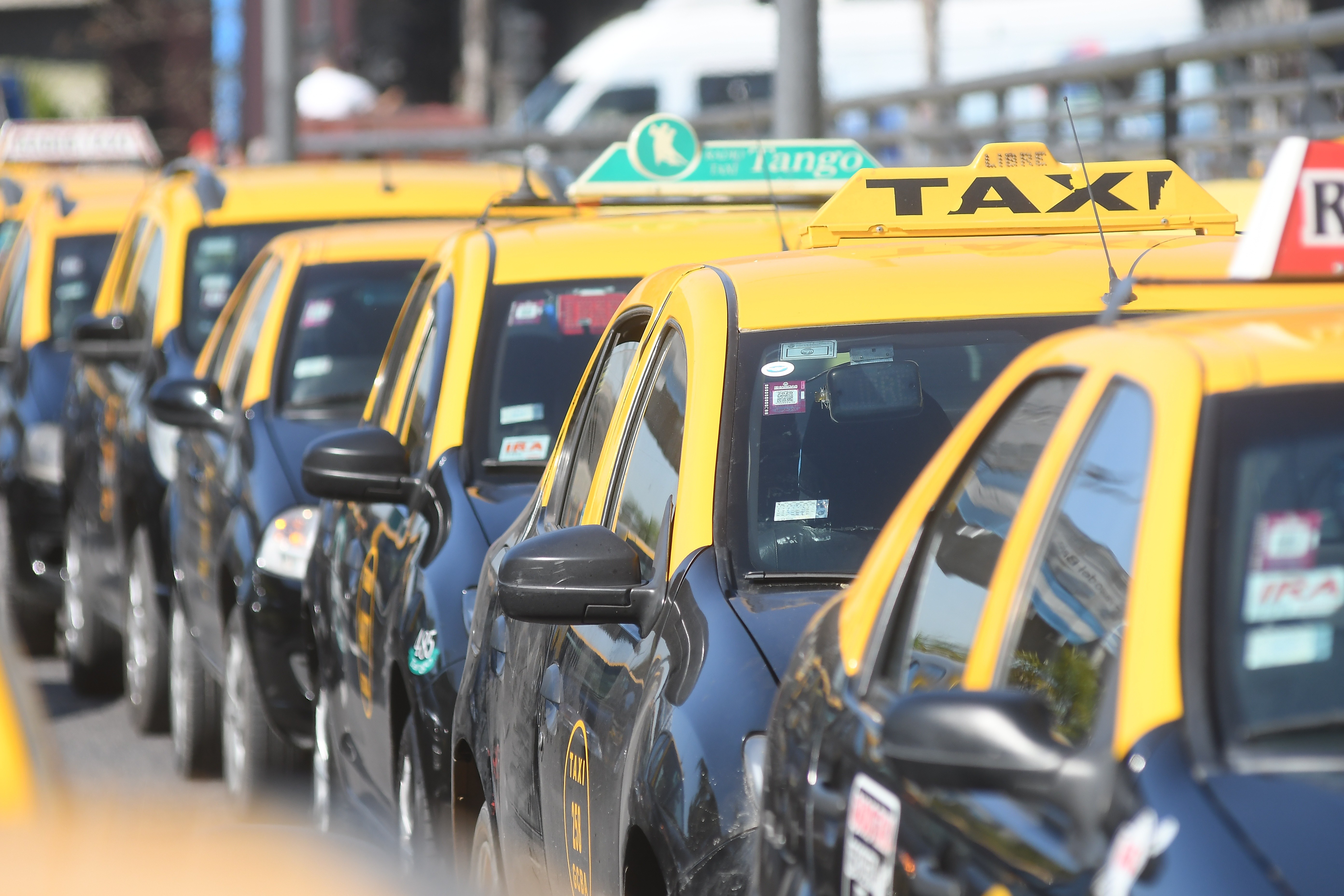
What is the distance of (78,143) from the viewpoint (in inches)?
719

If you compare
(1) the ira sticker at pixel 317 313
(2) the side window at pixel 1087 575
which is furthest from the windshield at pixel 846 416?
(1) the ira sticker at pixel 317 313

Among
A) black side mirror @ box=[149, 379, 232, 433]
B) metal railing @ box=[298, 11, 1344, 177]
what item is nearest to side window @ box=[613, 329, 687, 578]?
black side mirror @ box=[149, 379, 232, 433]

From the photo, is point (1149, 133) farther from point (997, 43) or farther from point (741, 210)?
point (997, 43)

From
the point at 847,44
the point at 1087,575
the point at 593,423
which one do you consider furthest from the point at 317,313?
the point at 847,44

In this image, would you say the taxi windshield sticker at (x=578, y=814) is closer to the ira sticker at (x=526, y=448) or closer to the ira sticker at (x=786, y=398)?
the ira sticker at (x=786, y=398)

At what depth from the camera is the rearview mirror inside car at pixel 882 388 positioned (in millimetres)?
4488

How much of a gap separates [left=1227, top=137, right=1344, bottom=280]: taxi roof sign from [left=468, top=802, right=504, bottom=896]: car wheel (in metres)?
2.51

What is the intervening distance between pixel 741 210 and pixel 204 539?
96.8 inches

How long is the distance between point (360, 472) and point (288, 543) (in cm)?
164

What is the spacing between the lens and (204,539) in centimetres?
857

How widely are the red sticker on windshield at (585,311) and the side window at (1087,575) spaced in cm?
361

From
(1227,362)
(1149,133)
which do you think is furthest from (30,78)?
(1227,362)

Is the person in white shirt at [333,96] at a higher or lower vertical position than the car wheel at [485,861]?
higher

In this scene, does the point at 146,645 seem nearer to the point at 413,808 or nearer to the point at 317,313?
the point at 317,313
